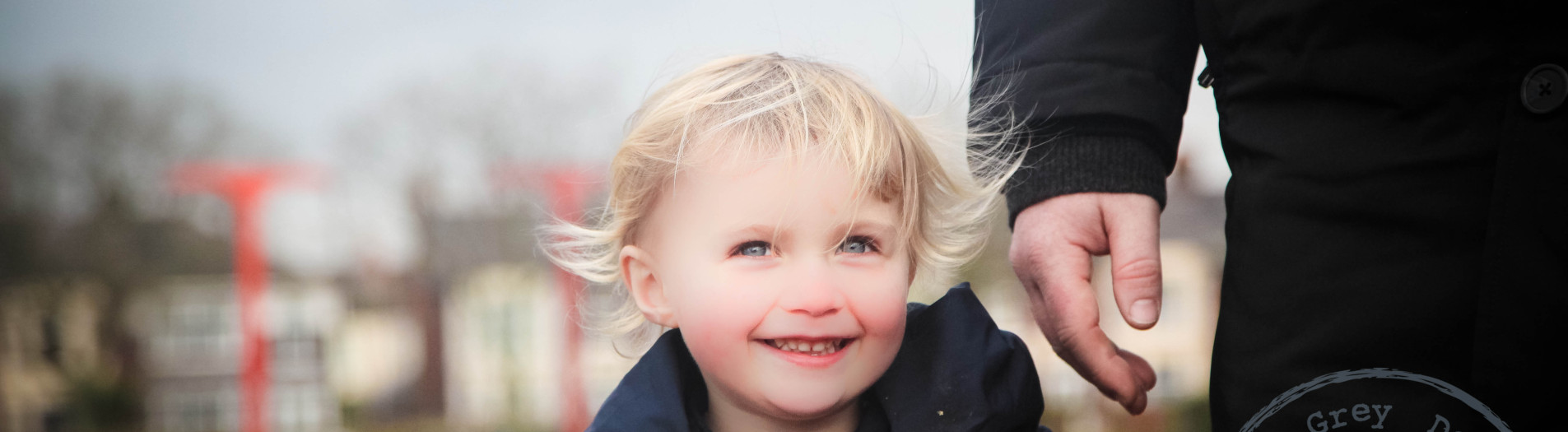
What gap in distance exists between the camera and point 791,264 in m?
1.08

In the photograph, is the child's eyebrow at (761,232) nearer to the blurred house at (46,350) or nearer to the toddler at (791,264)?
the toddler at (791,264)

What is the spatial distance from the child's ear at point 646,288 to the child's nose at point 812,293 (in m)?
0.18

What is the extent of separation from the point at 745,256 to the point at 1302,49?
59 centimetres

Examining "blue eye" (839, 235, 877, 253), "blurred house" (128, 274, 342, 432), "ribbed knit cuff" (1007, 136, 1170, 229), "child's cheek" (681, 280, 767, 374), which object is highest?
"ribbed knit cuff" (1007, 136, 1170, 229)

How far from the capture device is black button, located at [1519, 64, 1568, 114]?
0.84 m

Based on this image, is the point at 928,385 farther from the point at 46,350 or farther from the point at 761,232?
the point at 46,350

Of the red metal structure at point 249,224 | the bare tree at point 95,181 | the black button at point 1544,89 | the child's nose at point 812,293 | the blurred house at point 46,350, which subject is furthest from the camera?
the blurred house at point 46,350

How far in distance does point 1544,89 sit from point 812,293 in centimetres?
67

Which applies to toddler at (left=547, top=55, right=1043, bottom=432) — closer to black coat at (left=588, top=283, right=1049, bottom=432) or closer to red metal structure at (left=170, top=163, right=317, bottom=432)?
black coat at (left=588, top=283, right=1049, bottom=432)

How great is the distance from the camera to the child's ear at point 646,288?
46.5 inches

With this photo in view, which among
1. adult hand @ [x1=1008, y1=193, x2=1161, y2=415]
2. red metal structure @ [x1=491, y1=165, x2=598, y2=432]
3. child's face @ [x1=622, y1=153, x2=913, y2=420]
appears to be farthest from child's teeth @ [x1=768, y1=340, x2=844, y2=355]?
red metal structure @ [x1=491, y1=165, x2=598, y2=432]

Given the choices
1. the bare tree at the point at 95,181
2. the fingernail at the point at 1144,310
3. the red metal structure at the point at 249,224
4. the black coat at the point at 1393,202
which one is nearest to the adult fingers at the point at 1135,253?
the fingernail at the point at 1144,310

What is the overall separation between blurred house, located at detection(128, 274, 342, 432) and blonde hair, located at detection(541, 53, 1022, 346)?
14.4m

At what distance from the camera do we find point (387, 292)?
13266 millimetres
